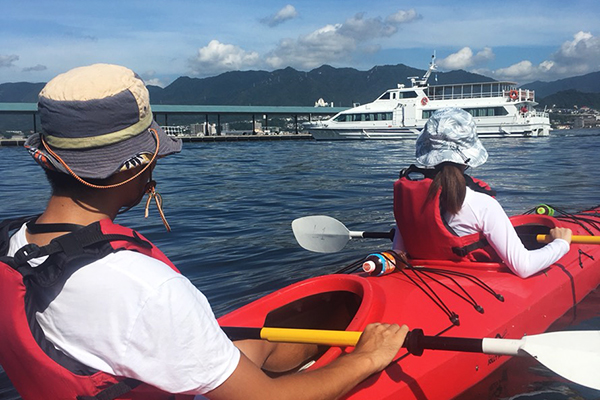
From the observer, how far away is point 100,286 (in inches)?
57.1

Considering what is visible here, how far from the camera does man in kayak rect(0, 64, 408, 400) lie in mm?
1456

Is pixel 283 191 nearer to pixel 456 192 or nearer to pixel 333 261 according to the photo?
pixel 333 261

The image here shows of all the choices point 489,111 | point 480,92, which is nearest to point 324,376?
point 489,111

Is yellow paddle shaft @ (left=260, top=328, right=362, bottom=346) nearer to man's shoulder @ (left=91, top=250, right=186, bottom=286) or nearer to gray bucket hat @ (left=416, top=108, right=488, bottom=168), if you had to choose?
man's shoulder @ (left=91, top=250, right=186, bottom=286)

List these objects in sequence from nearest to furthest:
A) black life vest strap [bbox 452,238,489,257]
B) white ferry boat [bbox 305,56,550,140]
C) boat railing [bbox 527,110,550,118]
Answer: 1. black life vest strap [bbox 452,238,489,257]
2. white ferry boat [bbox 305,56,550,140]
3. boat railing [bbox 527,110,550,118]

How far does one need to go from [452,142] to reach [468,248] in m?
0.76

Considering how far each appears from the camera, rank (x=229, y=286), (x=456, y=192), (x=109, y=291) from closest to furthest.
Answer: (x=109, y=291)
(x=456, y=192)
(x=229, y=286)

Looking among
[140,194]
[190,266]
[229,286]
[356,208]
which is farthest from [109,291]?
[356,208]

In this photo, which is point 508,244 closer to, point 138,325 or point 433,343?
point 433,343

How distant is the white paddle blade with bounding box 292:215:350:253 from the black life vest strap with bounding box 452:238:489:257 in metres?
1.94

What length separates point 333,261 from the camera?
6.89 meters

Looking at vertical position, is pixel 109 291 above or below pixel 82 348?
above

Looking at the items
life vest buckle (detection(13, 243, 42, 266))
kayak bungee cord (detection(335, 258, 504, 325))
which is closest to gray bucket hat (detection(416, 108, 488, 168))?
kayak bungee cord (detection(335, 258, 504, 325))

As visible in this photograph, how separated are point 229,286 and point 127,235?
173 inches
